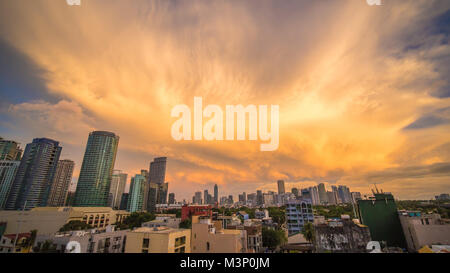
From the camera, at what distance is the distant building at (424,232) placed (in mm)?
10320

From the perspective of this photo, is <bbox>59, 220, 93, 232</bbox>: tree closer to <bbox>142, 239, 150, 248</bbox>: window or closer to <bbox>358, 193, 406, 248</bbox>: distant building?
<bbox>142, 239, 150, 248</bbox>: window

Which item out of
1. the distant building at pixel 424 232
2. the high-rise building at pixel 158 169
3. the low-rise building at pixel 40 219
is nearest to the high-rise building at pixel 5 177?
the low-rise building at pixel 40 219

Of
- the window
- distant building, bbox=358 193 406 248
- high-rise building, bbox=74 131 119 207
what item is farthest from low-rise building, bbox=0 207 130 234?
high-rise building, bbox=74 131 119 207

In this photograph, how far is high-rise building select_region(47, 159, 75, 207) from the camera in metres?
46.6

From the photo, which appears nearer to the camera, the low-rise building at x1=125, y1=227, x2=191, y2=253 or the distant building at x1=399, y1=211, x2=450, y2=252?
the low-rise building at x1=125, y1=227, x2=191, y2=253

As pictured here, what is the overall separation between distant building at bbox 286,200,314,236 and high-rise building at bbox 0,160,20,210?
160ft

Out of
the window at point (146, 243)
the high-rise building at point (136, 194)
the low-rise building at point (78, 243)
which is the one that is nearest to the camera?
the window at point (146, 243)

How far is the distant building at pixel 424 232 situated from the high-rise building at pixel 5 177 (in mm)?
55608

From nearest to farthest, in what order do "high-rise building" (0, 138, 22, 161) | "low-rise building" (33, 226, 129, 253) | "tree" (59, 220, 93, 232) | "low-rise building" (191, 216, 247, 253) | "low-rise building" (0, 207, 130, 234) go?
"low-rise building" (191, 216, 247, 253) < "low-rise building" (33, 226, 129, 253) < "low-rise building" (0, 207, 130, 234) < "tree" (59, 220, 93, 232) < "high-rise building" (0, 138, 22, 161)

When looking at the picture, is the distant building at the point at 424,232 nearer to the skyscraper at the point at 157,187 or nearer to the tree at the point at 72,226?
the tree at the point at 72,226

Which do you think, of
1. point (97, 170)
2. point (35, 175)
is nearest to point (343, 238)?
point (97, 170)

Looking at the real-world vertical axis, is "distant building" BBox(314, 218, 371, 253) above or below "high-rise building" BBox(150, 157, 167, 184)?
below
